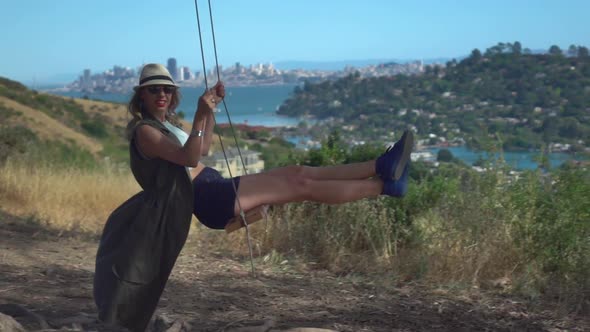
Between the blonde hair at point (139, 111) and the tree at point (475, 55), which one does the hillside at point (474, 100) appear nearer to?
the tree at point (475, 55)

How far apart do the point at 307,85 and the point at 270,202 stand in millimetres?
21264

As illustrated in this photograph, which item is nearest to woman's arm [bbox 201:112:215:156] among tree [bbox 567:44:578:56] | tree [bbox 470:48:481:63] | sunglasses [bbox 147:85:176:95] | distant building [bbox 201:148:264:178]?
sunglasses [bbox 147:85:176:95]

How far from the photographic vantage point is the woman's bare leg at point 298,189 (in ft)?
15.6

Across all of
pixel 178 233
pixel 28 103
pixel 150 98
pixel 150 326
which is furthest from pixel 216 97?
pixel 28 103

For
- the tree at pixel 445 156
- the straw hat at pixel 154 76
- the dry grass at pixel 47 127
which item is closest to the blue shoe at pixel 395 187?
the straw hat at pixel 154 76

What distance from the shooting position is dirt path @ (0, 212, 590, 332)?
472cm

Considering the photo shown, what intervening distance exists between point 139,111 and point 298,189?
3.38ft

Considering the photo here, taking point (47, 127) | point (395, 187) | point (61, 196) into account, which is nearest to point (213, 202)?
point (395, 187)

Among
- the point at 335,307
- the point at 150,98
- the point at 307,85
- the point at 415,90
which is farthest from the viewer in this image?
the point at 307,85

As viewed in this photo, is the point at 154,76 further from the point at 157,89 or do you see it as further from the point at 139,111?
the point at 139,111

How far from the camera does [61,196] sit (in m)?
9.12

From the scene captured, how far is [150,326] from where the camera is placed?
4.64 meters

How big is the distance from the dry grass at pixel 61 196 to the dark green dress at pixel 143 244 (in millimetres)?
3931

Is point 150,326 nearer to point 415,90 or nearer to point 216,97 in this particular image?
point 216,97
